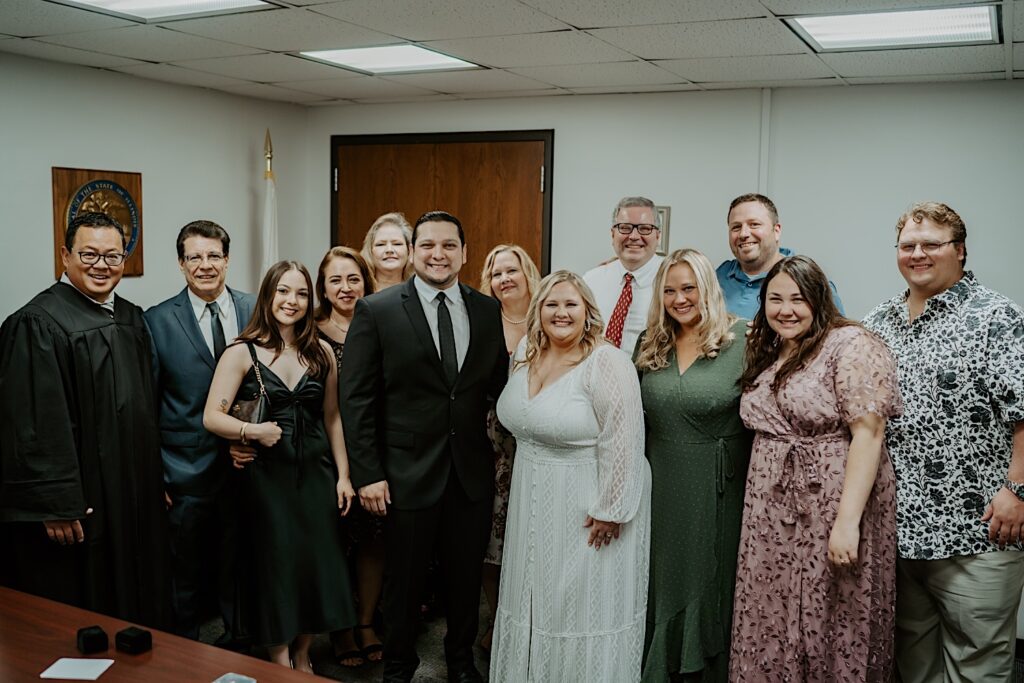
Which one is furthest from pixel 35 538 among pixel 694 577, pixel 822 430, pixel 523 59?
pixel 523 59

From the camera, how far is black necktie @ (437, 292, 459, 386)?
3.00 m

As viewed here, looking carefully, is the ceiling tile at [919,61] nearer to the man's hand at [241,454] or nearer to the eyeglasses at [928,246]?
the eyeglasses at [928,246]

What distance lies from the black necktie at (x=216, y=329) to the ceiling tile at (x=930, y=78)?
10.5ft

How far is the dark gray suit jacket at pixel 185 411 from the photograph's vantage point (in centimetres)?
322

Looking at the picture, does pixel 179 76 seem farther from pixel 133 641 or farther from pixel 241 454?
pixel 133 641

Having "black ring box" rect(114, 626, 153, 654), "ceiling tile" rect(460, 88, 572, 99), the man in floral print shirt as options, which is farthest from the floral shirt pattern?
"ceiling tile" rect(460, 88, 572, 99)

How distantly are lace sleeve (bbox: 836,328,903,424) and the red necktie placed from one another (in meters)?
1.18

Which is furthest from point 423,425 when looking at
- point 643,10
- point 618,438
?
point 643,10

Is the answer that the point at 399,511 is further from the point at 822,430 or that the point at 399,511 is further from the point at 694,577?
the point at 822,430

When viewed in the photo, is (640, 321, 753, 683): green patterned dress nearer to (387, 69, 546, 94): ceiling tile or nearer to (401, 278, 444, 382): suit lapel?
(401, 278, 444, 382): suit lapel

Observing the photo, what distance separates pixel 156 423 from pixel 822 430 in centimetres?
220

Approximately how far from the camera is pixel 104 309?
9.73ft

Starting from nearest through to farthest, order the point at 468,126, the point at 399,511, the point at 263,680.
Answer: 1. the point at 263,680
2. the point at 399,511
3. the point at 468,126

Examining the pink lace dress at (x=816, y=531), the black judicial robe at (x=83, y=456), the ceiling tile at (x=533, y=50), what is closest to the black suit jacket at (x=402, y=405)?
the black judicial robe at (x=83, y=456)
